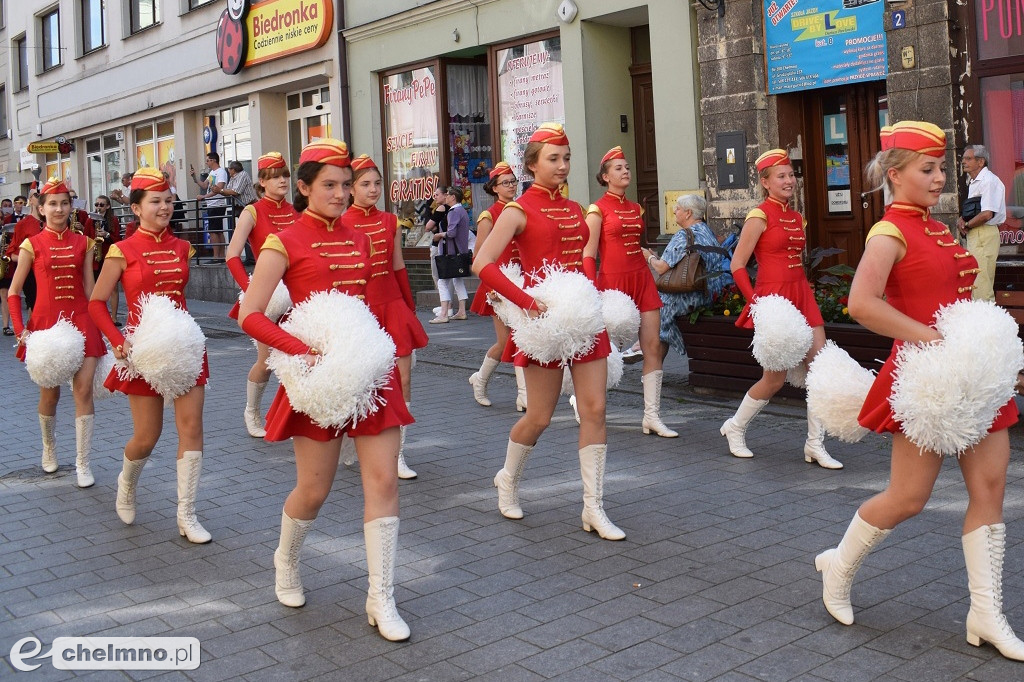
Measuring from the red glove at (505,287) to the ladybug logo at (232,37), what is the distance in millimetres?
18665

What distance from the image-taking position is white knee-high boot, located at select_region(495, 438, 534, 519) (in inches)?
246

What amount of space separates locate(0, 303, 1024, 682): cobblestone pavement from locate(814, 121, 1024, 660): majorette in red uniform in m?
0.30

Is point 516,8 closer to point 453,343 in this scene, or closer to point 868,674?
point 453,343

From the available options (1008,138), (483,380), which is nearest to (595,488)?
(483,380)

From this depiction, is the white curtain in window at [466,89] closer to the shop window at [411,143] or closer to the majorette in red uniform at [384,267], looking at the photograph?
the shop window at [411,143]

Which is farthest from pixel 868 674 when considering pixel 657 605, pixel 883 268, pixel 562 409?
pixel 562 409

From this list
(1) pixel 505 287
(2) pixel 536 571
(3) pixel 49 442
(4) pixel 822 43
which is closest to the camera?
(2) pixel 536 571

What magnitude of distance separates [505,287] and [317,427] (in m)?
1.29

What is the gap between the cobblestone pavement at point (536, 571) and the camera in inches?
171

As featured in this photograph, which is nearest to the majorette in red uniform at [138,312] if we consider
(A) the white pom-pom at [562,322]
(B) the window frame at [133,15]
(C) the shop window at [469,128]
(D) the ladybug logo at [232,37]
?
(A) the white pom-pom at [562,322]

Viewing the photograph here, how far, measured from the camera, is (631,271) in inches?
332

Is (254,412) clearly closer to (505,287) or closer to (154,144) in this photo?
(505,287)

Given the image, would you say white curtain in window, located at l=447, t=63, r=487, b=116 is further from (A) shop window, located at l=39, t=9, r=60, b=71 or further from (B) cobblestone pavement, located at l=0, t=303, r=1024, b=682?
(A) shop window, located at l=39, t=9, r=60, b=71

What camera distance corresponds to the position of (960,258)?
4.37 m
